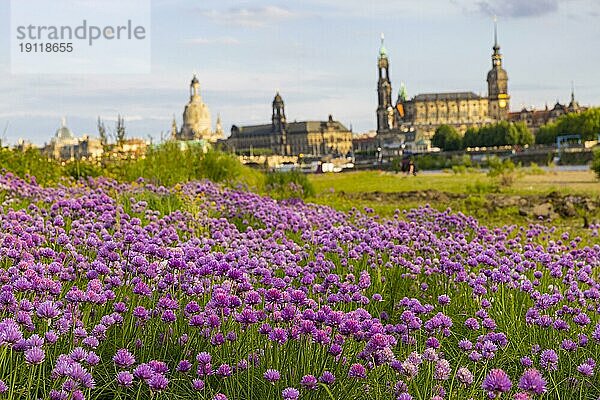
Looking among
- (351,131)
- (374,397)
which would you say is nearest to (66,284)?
(374,397)

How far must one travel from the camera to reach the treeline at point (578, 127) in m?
92.6

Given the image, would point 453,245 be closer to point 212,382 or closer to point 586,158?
point 212,382

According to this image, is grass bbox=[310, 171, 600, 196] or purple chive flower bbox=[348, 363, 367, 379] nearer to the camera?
purple chive flower bbox=[348, 363, 367, 379]

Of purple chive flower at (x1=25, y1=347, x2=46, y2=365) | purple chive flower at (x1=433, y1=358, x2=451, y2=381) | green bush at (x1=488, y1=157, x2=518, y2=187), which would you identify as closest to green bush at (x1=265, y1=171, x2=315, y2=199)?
green bush at (x1=488, y1=157, x2=518, y2=187)

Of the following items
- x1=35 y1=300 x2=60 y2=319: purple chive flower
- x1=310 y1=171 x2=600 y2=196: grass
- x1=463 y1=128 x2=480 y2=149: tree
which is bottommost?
x1=310 y1=171 x2=600 y2=196: grass

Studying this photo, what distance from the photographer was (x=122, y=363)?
7.78 feet

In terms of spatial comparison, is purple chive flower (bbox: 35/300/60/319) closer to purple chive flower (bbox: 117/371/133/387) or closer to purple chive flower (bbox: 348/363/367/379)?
purple chive flower (bbox: 117/371/133/387)

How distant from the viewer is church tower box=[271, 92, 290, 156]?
611ft

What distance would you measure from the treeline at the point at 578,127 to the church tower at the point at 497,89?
6458 cm

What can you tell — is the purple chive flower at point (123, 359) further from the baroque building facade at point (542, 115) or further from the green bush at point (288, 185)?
the baroque building facade at point (542, 115)

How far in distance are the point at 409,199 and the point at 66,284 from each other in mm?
15790

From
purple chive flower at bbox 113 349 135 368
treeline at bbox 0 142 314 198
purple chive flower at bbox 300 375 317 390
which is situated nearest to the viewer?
purple chive flower at bbox 113 349 135 368

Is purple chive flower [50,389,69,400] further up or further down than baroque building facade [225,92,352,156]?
further down

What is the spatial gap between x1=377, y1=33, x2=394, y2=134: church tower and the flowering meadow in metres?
176
